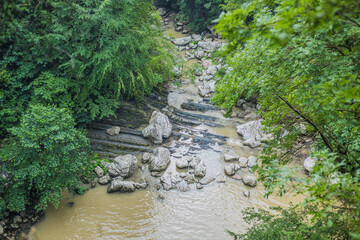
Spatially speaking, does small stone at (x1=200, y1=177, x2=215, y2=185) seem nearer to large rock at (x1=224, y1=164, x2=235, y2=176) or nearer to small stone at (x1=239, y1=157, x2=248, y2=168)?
large rock at (x1=224, y1=164, x2=235, y2=176)

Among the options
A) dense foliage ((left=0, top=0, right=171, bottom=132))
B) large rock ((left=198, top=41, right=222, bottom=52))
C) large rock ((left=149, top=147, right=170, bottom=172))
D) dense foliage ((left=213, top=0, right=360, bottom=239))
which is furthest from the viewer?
large rock ((left=198, top=41, right=222, bottom=52))

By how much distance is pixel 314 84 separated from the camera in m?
3.83

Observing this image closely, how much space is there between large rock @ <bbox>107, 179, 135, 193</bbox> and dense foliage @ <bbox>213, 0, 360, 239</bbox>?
19.0ft

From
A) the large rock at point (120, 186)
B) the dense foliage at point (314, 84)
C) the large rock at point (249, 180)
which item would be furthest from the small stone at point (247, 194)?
the dense foliage at point (314, 84)

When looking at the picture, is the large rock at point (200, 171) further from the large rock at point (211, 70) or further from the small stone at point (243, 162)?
the large rock at point (211, 70)

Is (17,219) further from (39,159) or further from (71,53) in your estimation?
(71,53)

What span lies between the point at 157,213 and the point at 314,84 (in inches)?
273

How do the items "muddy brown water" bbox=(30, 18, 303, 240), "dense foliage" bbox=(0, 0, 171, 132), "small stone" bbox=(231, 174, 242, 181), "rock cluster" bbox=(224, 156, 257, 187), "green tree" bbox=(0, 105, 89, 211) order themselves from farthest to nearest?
1. "small stone" bbox=(231, 174, 242, 181)
2. "rock cluster" bbox=(224, 156, 257, 187)
3. "dense foliage" bbox=(0, 0, 171, 132)
4. "muddy brown water" bbox=(30, 18, 303, 240)
5. "green tree" bbox=(0, 105, 89, 211)

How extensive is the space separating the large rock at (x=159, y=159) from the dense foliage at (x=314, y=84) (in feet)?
18.9

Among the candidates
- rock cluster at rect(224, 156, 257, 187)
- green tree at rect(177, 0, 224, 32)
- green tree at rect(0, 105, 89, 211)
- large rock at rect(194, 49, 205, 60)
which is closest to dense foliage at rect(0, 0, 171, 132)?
green tree at rect(0, 105, 89, 211)

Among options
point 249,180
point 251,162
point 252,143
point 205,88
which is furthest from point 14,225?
point 205,88

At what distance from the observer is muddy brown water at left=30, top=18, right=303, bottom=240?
7.64 m

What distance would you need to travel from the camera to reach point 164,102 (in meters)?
14.5

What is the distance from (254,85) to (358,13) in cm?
201
